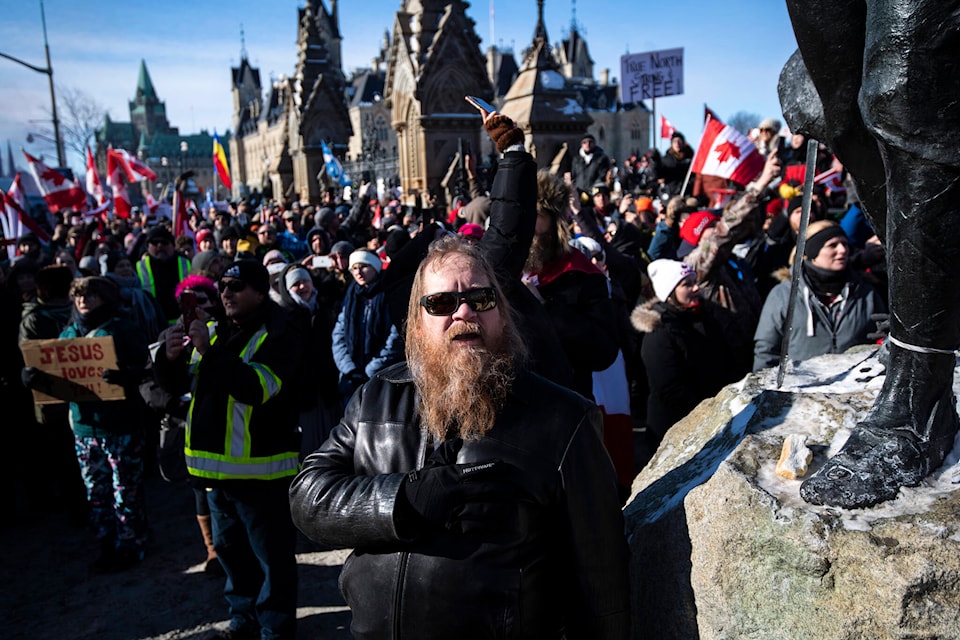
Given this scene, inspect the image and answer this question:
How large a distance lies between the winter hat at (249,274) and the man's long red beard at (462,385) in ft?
6.92

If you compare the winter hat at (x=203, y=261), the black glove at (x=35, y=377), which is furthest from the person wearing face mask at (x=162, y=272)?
the black glove at (x=35, y=377)

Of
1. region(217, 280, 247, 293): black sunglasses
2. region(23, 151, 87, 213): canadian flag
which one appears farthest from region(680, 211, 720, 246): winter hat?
region(23, 151, 87, 213): canadian flag

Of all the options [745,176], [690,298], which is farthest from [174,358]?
[745,176]

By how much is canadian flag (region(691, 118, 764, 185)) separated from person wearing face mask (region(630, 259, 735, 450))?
11.6 ft

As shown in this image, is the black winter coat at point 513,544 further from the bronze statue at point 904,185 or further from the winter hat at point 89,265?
the winter hat at point 89,265

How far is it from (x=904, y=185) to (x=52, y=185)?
1545cm

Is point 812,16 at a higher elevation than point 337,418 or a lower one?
higher

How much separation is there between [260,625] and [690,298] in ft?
10.9

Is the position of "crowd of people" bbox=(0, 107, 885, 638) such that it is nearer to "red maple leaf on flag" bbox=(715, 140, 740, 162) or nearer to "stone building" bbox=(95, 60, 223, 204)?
"red maple leaf on flag" bbox=(715, 140, 740, 162)

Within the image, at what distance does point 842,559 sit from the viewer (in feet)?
5.35

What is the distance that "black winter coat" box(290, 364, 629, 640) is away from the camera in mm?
1739

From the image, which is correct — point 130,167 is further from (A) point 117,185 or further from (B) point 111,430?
(B) point 111,430

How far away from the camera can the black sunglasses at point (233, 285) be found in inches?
148

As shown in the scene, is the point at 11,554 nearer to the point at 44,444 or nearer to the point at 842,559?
the point at 44,444
